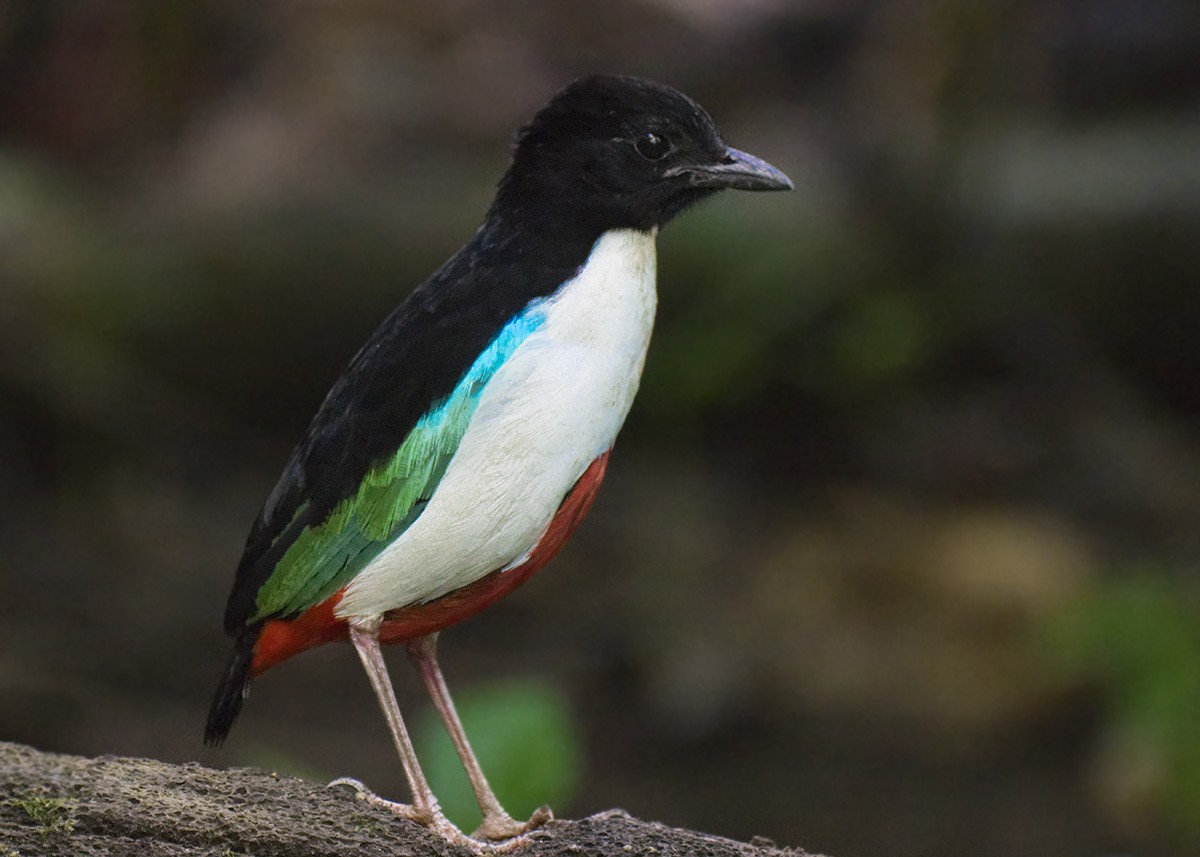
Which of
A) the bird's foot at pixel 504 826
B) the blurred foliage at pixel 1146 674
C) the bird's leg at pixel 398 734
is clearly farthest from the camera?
the blurred foliage at pixel 1146 674

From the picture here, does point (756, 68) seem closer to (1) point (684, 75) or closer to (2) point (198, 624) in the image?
(1) point (684, 75)

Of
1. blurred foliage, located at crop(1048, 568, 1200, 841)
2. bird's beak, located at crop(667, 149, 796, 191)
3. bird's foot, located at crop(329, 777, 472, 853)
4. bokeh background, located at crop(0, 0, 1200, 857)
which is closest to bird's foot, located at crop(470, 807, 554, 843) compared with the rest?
bird's foot, located at crop(329, 777, 472, 853)

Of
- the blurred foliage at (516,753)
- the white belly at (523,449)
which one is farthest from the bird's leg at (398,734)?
the blurred foliage at (516,753)

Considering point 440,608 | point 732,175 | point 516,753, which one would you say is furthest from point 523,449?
point 516,753

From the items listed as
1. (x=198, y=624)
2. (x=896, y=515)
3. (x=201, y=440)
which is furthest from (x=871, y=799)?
(x=201, y=440)

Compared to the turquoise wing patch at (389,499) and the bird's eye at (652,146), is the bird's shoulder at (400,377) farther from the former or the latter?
the bird's eye at (652,146)

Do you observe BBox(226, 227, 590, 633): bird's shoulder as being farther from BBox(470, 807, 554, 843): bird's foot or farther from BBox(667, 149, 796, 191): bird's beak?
BBox(470, 807, 554, 843): bird's foot
